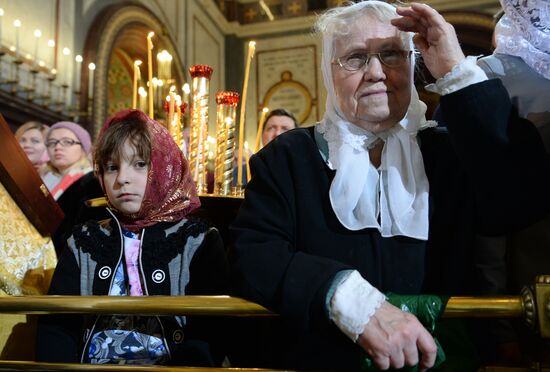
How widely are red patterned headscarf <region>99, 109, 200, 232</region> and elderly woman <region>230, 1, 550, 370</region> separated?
43 centimetres

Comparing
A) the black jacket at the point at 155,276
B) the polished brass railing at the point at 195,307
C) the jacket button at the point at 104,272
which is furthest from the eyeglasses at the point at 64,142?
the polished brass railing at the point at 195,307

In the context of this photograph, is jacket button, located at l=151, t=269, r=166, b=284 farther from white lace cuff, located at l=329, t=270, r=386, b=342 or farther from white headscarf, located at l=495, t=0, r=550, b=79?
white headscarf, located at l=495, t=0, r=550, b=79

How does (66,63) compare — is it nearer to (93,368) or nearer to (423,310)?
(93,368)

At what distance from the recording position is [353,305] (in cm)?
105

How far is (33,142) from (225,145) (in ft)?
7.74

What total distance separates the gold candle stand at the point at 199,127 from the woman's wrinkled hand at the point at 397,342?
1263 mm

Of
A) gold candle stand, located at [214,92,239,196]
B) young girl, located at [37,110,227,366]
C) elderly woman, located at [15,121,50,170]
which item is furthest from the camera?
elderly woman, located at [15,121,50,170]

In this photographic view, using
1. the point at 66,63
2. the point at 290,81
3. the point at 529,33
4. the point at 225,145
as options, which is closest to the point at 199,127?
the point at 225,145

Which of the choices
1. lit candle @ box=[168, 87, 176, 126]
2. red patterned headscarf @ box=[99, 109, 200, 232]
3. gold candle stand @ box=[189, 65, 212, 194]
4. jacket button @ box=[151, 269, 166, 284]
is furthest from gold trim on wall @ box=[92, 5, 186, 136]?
jacket button @ box=[151, 269, 166, 284]

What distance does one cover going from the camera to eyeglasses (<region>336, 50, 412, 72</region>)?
1.32m

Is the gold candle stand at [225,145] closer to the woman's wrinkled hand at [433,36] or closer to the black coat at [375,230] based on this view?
the black coat at [375,230]

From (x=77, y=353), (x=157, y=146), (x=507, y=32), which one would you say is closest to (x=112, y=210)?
(x=157, y=146)

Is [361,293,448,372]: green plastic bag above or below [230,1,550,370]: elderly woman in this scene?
below

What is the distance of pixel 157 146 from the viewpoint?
1691mm
